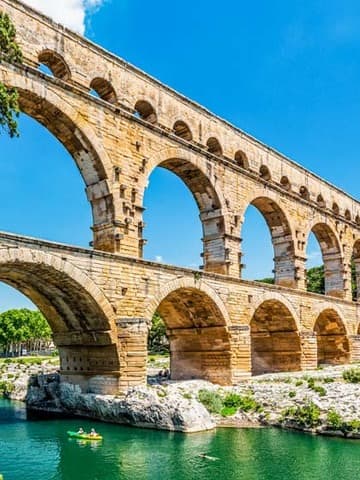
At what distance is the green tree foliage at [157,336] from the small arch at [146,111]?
3470 centimetres

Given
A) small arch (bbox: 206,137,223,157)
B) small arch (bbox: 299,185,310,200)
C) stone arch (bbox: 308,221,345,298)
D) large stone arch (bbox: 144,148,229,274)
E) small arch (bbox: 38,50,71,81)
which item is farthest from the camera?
stone arch (bbox: 308,221,345,298)

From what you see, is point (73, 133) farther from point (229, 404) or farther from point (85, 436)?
point (229, 404)

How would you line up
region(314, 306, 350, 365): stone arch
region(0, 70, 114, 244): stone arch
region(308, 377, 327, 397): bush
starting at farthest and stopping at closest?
region(314, 306, 350, 365): stone arch, region(308, 377, 327, 397): bush, region(0, 70, 114, 244): stone arch

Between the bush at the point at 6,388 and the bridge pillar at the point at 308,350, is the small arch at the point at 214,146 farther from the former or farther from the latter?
the bush at the point at 6,388

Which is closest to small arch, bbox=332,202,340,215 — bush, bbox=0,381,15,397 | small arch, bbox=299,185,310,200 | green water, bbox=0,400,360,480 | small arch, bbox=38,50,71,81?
small arch, bbox=299,185,310,200

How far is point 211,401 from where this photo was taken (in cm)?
2108

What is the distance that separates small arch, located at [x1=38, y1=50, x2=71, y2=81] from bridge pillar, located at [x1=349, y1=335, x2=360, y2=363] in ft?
83.1

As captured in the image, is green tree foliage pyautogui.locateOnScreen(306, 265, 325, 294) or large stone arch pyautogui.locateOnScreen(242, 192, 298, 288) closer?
large stone arch pyautogui.locateOnScreen(242, 192, 298, 288)

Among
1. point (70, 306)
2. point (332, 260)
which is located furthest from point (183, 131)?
point (332, 260)

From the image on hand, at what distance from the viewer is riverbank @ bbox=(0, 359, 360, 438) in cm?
1850

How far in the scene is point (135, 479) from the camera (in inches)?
531

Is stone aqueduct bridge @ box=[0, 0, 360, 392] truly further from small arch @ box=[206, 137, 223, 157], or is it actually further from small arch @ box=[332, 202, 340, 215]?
small arch @ box=[332, 202, 340, 215]

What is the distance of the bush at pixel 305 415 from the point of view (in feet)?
60.6

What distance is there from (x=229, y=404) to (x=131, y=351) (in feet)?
15.5
